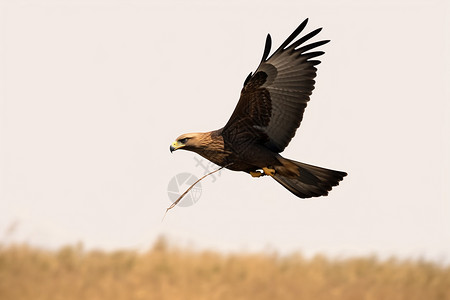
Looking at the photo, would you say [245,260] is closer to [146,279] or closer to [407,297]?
[146,279]

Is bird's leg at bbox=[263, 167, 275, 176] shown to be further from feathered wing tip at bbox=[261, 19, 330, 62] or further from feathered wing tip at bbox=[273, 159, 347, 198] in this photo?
feathered wing tip at bbox=[261, 19, 330, 62]

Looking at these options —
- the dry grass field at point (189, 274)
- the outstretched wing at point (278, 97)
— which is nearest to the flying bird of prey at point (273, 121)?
the outstretched wing at point (278, 97)

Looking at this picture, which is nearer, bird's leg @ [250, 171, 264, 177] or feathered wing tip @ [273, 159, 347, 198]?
bird's leg @ [250, 171, 264, 177]

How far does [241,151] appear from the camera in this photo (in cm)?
536

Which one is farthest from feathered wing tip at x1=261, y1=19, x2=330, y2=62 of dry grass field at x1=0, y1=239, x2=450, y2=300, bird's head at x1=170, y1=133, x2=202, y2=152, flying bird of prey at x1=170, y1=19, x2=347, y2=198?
dry grass field at x1=0, y1=239, x2=450, y2=300

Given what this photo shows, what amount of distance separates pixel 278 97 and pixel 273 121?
0.25 metres

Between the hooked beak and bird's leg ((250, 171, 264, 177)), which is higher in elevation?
the hooked beak

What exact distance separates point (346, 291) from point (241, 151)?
14.8ft

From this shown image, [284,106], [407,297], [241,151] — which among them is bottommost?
[407,297]

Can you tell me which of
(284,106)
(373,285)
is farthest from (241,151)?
(373,285)

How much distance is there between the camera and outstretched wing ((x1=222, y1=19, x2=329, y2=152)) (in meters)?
5.56

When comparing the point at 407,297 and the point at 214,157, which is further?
the point at 407,297

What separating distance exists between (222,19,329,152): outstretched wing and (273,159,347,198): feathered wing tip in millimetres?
387

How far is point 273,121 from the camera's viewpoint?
5.70m
